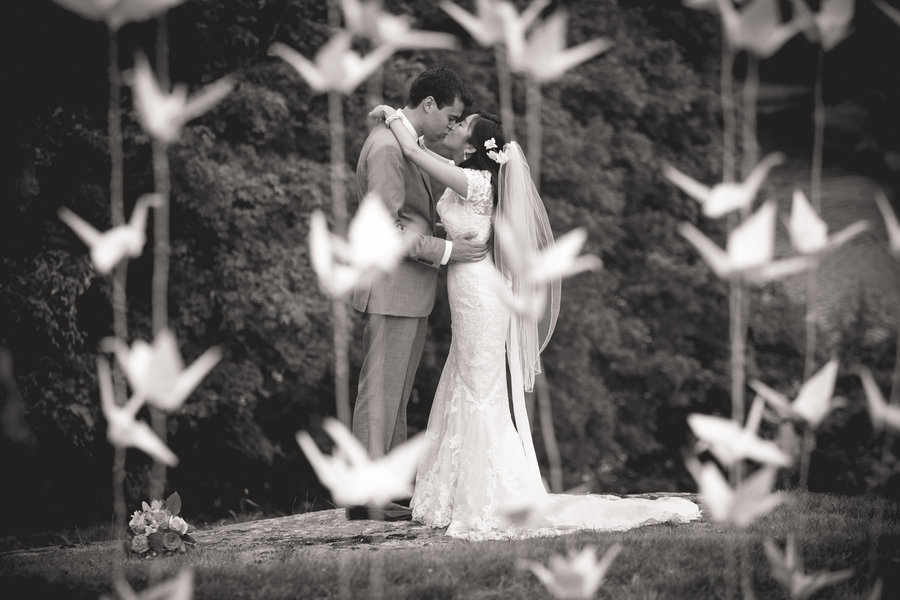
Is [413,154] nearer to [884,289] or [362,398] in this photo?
[362,398]

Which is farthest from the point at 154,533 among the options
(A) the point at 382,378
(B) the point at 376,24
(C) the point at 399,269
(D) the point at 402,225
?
(B) the point at 376,24

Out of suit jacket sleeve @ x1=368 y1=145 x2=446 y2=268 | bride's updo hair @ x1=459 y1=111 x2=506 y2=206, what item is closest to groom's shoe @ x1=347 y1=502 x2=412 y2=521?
suit jacket sleeve @ x1=368 y1=145 x2=446 y2=268

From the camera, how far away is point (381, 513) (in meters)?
4.92

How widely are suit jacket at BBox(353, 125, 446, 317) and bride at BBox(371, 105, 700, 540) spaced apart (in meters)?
0.11

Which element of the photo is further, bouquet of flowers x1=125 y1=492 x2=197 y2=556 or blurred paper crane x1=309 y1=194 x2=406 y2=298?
bouquet of flowers x1=125 y1=492 x2=197 y2=556

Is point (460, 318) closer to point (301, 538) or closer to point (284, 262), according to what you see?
point (301, 538)

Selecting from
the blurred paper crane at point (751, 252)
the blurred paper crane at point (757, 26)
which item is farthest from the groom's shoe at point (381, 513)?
the blurred paper crane at point (757, 26)

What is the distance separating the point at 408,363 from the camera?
502cm

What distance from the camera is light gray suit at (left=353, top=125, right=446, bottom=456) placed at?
4.74m

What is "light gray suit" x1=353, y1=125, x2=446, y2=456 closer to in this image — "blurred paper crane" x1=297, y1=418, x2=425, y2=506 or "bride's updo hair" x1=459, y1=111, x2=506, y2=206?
"bride's updo hair" x1=459, y1=111, x2=506, y2=206

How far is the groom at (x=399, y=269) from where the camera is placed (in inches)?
187

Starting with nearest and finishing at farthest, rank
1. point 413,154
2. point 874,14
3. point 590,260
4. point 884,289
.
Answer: point 590,260 → point 874,14 → point 413,154 → point 884,289

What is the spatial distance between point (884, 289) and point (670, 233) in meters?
7.66

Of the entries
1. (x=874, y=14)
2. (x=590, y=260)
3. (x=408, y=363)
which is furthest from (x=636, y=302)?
(x=590, y=260)
